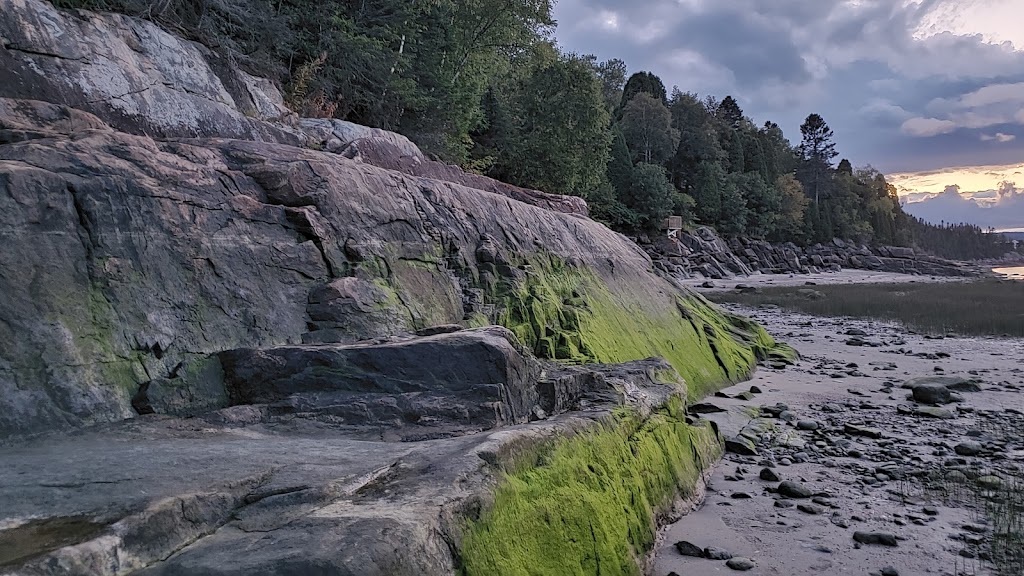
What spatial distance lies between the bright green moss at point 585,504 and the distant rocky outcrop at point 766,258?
2857 centimetres

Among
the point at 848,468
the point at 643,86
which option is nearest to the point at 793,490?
the point at 848,468

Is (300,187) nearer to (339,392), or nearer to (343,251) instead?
(343,251)

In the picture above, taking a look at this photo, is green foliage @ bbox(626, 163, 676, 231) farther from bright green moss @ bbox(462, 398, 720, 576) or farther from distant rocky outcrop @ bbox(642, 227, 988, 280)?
bright green moss @ bbox(462, 398, 720, 576)

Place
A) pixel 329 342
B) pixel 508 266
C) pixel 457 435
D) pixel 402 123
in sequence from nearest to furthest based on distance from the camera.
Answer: pixel 457 435
pixel 329 342
pixel 508 266
pixel 402 123

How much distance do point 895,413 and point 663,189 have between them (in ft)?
138

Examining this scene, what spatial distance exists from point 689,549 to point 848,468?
2.78 meters

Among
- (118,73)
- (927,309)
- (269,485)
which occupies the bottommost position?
(927,309)

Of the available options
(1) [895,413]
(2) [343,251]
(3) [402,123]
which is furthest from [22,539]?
(3) [402,123]

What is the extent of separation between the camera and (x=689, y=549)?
429 centimetres

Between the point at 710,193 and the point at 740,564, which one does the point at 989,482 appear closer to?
the point at 740,564

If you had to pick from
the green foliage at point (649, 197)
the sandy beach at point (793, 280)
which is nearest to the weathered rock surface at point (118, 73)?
the sandy beach at point (793, 280)

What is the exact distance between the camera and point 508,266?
27.4 ft

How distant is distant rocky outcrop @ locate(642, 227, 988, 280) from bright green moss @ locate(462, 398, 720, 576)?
93.7 ft

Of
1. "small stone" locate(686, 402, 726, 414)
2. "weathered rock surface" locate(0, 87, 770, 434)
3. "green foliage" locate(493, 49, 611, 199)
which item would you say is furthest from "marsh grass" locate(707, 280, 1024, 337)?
"weathered rock surface" locate(0, 87, 770, 434)
